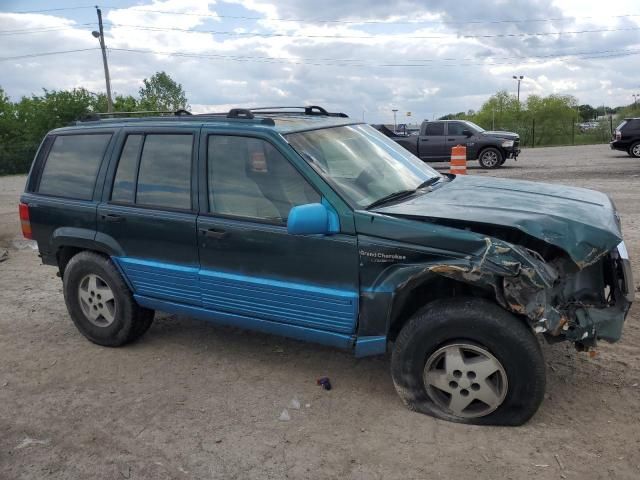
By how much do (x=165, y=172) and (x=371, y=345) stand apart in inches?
77.4

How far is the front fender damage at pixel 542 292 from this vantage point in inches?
121

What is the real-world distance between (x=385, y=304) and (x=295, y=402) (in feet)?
3.06

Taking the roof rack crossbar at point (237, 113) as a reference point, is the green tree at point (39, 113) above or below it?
above

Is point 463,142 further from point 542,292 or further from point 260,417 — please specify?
point 260,417

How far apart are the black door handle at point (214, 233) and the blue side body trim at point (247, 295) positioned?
0.26 metres

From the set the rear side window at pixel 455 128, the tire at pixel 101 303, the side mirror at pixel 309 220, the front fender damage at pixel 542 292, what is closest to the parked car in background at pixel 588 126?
the rear side window at pixel 455 128

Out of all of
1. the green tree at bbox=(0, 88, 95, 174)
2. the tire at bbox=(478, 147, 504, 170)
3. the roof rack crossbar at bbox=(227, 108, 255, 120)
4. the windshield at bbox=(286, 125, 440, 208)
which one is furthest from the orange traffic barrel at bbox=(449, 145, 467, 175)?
the green tree at bbox=(0, 88, 95, 174)

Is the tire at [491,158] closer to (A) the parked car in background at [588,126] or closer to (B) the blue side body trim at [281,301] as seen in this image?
(B) the blue side body trim at [281,301]

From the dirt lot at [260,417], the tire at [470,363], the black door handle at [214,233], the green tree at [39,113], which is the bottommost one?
the dirt lot at [260,417]

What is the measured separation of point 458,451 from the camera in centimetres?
314

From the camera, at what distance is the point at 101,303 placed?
4.74m

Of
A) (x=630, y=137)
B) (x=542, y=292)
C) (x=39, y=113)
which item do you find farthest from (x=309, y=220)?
(x=39, y=113)

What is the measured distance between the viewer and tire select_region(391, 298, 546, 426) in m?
3.18

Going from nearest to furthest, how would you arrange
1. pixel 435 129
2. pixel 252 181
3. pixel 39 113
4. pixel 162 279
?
pixel 252 181 → pixel 162 279 → pixel 435 129 → pixel 39 113
